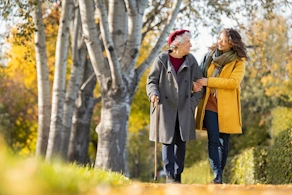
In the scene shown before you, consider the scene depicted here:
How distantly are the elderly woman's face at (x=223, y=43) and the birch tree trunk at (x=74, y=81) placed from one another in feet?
30.9

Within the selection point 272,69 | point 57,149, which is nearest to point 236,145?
point 272,69

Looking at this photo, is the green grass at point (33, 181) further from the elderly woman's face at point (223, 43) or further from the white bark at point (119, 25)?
the white bark at point (119, 25)

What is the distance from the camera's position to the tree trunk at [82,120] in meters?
20.8

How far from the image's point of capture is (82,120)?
20.9 m

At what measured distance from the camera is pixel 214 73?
9.09m

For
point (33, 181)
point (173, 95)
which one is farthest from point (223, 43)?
point (33, 181)

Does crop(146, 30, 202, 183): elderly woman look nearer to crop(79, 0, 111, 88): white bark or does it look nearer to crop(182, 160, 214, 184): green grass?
crop(79, 0, 111, 88): white bark

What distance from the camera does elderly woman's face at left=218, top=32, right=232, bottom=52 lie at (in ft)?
29.2

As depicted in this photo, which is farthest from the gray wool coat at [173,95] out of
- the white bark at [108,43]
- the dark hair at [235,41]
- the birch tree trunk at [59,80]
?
the birch tree trunk at [59,80]

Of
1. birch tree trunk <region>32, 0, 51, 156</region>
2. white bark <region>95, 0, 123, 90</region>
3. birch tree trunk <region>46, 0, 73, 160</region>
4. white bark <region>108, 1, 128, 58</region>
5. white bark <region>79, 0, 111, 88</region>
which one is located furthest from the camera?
birch tree trunk <region>32, 0, 51, 156</region>

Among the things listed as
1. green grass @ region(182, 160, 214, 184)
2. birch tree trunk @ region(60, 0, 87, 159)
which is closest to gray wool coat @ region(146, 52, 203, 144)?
birch tree trunk @ region(60, 0, 87, 159)

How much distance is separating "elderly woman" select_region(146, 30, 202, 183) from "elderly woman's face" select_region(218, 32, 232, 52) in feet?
1.39

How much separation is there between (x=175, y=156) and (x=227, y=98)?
40.4 inches

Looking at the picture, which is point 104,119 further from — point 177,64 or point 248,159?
point 177,64
